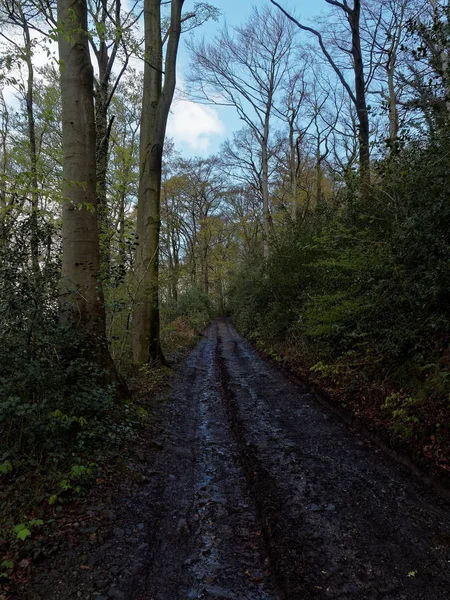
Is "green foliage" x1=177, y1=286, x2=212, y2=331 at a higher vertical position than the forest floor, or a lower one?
higher

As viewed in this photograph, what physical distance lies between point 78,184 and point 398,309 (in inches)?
188

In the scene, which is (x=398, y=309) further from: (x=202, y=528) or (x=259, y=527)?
(x=202, y=528)

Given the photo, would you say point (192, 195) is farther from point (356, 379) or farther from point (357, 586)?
point (357, 586)

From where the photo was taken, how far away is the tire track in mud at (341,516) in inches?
83.3

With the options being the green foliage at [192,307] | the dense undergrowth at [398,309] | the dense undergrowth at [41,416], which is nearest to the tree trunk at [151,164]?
the dense undergrowth at [41,416]

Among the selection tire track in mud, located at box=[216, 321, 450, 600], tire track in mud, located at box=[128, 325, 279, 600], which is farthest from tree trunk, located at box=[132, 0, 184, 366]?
tire track in mud, located at box=[216, 321, 450, 600]

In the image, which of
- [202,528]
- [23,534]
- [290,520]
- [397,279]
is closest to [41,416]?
[23,534]

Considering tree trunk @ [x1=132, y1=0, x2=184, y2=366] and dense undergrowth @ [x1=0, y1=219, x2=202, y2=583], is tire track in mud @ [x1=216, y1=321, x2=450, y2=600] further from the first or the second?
tree trunk @ [x1=132, y1=0, x2=184, y2=366]

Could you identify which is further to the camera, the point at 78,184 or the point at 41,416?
the point at 78,184

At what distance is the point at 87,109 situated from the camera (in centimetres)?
457

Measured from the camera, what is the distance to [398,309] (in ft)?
16.2

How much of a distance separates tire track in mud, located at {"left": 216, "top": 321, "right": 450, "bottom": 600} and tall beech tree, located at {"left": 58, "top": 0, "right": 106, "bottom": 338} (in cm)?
275

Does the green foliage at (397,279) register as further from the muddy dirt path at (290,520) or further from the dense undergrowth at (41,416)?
the dense undergrowth at (41,416)

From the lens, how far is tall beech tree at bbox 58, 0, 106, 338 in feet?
14.3
